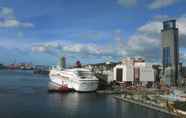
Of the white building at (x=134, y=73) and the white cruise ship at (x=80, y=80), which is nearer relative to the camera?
the white cruise ship at (x=80, y=80)

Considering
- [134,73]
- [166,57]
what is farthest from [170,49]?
[134,73]

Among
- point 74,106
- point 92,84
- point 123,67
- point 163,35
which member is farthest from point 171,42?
point 74,106

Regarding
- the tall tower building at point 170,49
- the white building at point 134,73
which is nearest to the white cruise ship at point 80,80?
the white building at point 134,73

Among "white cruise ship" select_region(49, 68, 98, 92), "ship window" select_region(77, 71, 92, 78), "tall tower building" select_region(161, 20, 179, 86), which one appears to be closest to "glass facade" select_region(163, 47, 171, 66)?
"tall tower building" select_region(161, 20, 179, 86)

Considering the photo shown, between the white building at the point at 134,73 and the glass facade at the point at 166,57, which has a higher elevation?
the glass facade at the point at 166,57

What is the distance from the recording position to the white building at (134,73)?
136m

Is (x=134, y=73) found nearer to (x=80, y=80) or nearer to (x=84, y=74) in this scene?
(x=84, y=74)

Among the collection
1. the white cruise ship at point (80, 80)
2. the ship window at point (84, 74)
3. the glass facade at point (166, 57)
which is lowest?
the white cruise ship at point (80, 80)

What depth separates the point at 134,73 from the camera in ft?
451

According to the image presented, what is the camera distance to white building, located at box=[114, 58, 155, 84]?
13575 cm

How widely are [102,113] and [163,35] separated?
494 feet

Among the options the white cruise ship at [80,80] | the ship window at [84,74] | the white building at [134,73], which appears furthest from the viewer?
the white building at [134,73]

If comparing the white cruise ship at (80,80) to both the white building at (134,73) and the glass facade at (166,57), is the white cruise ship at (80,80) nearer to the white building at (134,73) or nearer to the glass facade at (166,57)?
the white building at (134,73)

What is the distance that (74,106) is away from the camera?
62094 millimetres
